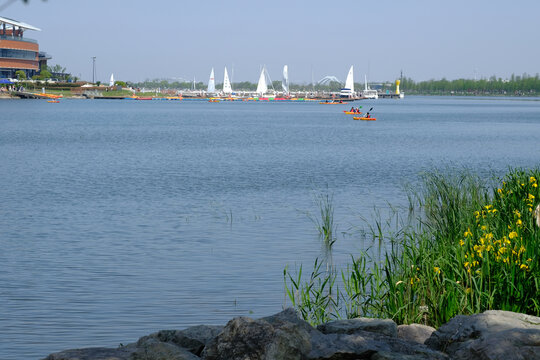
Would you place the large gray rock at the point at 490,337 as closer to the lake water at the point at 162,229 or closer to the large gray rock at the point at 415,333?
the large gray rock at the point at 415,333

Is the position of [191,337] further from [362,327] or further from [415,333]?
[415,333]

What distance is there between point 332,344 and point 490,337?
6.47 ft

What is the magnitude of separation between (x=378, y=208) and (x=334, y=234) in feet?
21.1

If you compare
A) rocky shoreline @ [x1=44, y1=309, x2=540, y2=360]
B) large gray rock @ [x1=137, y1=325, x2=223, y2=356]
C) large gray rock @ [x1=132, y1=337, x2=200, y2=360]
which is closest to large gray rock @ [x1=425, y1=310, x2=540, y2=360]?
rocky shoreline @ [x1=44, y1=309, x2=540, y2=360]

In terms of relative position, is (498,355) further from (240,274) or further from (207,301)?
(240,274)

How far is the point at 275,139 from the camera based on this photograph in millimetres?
84188

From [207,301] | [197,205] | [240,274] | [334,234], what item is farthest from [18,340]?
[197,205]

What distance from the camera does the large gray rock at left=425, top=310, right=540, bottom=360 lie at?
9.07 m

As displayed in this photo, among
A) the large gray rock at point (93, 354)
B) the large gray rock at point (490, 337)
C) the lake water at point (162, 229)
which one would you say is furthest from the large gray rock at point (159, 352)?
the lake water at point (162, 229)

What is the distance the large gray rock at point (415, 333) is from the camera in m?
11.2

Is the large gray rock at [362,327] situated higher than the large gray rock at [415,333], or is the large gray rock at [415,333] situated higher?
the large gray rock at [362,327]

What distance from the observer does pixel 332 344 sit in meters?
9.88

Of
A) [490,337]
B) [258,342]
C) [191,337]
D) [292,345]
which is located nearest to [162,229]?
[191,337]

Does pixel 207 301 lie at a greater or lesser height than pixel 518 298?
lesser
